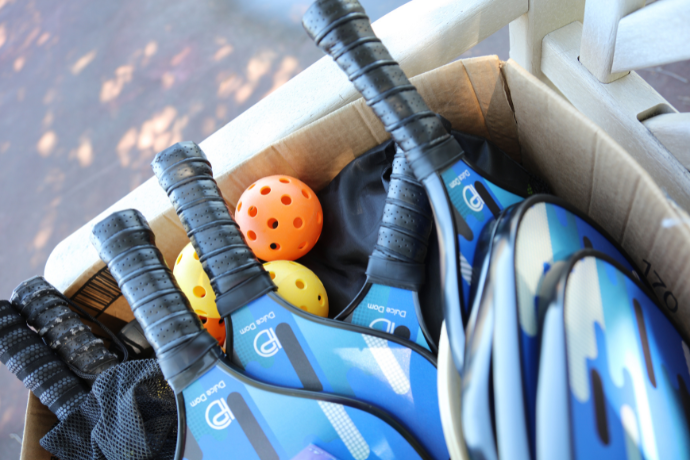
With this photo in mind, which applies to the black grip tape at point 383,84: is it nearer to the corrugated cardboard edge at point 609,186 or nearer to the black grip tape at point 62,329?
the corrugated cardboard edge at point 609,186

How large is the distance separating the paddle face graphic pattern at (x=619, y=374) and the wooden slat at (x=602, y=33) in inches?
12.7

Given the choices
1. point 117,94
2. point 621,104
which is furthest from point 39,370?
point 117,94

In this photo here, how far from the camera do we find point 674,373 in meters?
0.40

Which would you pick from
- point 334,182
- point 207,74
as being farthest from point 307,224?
point 207,74

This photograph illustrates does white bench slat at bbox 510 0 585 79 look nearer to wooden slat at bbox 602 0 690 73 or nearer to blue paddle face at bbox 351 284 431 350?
wooden slat at bbox 602 0 690 73

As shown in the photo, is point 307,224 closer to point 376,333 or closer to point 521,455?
point 376,333

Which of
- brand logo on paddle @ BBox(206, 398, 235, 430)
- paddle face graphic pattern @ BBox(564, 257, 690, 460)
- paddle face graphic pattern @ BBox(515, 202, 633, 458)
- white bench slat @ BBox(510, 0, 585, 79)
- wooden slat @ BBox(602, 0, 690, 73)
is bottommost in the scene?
paddle face graphic pattern @ BBox(564, 257, 690, 460)

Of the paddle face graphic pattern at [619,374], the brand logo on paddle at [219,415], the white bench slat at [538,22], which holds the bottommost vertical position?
the paddle face graphic pattern at [619,374]

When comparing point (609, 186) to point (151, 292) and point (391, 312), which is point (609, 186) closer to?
point (391, 312)

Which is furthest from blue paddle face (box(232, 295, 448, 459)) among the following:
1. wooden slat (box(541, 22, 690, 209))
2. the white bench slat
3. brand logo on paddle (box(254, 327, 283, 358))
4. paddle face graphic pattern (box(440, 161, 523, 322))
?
the white bench slat

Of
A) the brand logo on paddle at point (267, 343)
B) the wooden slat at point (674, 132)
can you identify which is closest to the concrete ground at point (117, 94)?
the wooden slat at point (674, 132)

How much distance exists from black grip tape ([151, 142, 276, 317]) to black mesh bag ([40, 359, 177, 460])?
6.9 inches

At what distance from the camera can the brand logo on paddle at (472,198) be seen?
532 mm

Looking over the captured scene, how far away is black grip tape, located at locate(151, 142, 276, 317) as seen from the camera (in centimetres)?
58
